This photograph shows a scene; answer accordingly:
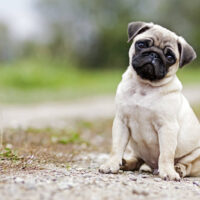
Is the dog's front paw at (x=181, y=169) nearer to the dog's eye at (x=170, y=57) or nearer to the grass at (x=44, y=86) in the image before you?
the dog's eye at (x=170, y=57)

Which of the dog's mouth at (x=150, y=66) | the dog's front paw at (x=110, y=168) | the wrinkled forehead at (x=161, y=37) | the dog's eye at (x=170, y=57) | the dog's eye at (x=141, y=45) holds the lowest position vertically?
the dog's front paw at (x=110, y=168)

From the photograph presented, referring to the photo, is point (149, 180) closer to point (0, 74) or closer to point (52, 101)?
point (52, 101)

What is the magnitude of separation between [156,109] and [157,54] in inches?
28.7

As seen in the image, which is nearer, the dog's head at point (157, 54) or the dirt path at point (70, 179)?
the dirt path at point (70, 179)

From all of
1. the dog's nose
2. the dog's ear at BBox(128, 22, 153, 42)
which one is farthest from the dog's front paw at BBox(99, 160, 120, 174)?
the dog's ear at BBox(128, 22, 153, 42)

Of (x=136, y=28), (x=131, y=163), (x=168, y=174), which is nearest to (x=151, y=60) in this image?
(x=136, y=28)

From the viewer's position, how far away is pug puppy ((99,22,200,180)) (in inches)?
230

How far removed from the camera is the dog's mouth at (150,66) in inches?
230

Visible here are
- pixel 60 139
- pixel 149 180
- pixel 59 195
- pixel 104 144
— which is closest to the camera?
pixel 59 195

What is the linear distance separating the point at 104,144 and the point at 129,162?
11.4ft

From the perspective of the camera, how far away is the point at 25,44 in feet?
196

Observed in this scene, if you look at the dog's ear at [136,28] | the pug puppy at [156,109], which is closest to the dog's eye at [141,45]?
the pug puppy at [156,109]

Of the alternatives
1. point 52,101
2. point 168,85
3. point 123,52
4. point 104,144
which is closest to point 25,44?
point 123,52

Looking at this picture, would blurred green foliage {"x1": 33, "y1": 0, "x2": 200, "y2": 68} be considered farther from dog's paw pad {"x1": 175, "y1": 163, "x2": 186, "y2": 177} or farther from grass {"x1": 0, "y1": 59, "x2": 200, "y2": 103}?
dog's paw pad {"x1": 175, "y1": 163, "x2": 186, "y2": 177}
